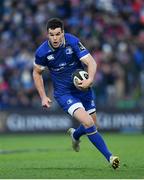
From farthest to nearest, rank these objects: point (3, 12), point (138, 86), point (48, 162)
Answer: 1. point (3, 12)
2. point (138, 86)
3. point (48, 162)

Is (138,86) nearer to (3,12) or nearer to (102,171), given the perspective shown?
(3,12)

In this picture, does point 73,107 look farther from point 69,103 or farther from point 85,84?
point 85,84

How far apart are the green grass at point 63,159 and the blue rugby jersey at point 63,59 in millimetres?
1331

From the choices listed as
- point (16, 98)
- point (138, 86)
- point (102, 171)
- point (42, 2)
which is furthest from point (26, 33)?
point (102, 171)

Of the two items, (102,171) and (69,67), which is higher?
(69,67)

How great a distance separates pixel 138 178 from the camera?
9.48m

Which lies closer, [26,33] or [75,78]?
[75,78]

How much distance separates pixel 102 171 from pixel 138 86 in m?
10.8

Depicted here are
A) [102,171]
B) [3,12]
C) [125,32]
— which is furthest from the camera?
[3,12]

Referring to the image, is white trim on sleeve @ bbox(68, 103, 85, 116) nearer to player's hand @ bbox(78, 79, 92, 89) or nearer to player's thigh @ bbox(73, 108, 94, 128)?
player's thigh @ bbox(73, 108, 94, 128)

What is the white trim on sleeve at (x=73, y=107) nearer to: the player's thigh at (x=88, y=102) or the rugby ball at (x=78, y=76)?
the rugby ball at (x=78, y=76)

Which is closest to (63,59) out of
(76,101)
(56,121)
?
(76,101)

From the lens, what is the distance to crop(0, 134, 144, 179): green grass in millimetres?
10273

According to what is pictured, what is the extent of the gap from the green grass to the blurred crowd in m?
1.38
